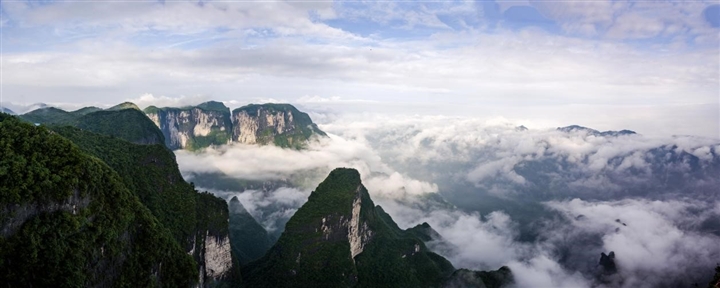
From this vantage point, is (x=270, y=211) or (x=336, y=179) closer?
(x=336, y=179)

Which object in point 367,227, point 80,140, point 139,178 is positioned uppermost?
point 80,140

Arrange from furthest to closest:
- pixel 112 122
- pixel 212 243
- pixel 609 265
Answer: pixel 609 265
pixel 112 122
pixel 212 243

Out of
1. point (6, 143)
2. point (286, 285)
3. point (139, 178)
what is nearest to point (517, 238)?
point (286, 285)

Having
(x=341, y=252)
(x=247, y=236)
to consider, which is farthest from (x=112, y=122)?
(x=341, y=252)

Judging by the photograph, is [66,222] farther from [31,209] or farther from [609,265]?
[609,265]

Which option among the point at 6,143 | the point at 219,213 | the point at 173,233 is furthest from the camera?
the point at 219,213

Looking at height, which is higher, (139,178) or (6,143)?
(6,143)

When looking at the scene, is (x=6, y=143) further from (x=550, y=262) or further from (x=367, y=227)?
(x=550, y=262)

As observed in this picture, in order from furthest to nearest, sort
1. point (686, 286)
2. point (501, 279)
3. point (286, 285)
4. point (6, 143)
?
1. point (686, 286)
2. point (501, 279)
3. point (286, 285)
4. point (6, 143)

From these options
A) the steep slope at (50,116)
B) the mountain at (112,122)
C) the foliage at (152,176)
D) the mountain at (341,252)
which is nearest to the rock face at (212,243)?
the foliage at (152,176)
